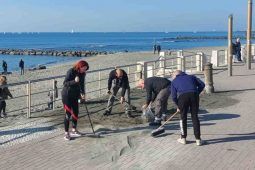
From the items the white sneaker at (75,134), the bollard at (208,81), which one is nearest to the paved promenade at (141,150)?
the white sneaker at (75,134)

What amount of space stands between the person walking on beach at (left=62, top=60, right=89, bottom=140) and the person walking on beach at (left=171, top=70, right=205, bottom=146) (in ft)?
5.62

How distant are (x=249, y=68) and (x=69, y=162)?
17826 millimetres

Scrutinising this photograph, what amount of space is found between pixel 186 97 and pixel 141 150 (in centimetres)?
123

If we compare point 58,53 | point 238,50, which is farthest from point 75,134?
point 58,53

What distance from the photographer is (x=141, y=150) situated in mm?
8438

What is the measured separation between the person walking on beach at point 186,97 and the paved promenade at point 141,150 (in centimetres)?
27

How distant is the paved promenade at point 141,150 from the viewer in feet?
24.9

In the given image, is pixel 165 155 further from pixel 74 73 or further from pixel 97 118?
pixel 97 118

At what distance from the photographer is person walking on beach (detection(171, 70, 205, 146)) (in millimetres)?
8750

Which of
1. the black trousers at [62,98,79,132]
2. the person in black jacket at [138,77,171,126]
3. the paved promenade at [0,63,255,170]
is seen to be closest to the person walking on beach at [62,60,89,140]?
the black trousers at [62,98,79,132]

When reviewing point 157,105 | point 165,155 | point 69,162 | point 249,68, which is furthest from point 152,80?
point 249,68

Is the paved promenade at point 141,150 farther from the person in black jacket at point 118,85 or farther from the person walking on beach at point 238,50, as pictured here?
the person walking on beach at point 238,50

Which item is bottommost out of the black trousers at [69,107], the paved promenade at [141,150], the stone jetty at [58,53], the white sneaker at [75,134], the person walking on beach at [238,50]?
the paved promenade at [141,150]

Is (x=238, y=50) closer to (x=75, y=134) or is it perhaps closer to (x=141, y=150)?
(x=75, y=134)
